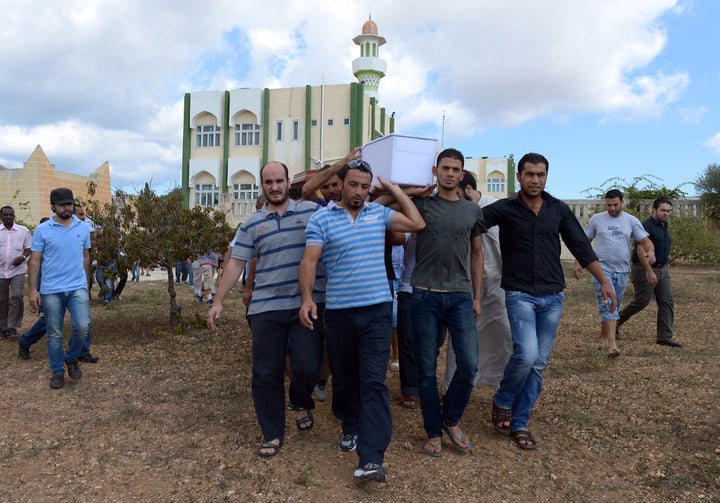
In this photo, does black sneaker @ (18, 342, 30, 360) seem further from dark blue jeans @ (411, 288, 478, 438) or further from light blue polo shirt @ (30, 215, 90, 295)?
dark blue jeans @ (411, 288, 478, 438)

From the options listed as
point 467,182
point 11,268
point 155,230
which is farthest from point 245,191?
point 467,182

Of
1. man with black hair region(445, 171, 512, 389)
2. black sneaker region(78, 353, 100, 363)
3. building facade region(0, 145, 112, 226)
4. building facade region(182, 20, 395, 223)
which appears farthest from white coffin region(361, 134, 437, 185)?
building facade region(182, 20, 395, 223)

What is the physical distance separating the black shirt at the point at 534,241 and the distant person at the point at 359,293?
801 mm

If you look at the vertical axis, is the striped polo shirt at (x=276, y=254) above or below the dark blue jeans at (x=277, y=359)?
above

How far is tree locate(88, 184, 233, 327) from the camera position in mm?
7754

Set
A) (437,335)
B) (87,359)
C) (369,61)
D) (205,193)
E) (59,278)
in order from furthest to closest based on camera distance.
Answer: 1. (369,61)
2. (205,193)
3. (87,359)
4. (59,278)
5. (437,335)

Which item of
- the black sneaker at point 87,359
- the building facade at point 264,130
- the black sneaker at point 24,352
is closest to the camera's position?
the black sneaker at point 87,359

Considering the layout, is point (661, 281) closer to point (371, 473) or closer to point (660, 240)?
point (660, 240)

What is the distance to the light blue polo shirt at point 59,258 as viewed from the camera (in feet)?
18.6

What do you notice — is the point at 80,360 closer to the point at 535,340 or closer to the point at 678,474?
the point at 535,340

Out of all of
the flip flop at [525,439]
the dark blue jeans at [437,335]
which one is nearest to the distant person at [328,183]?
the dark blue jeans at [437,335]

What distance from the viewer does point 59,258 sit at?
5.73 metres

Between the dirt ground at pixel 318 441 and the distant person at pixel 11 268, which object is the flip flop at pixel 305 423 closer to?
the dirt ground at pixel 318 441

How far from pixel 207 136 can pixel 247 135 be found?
2782 millimetres
